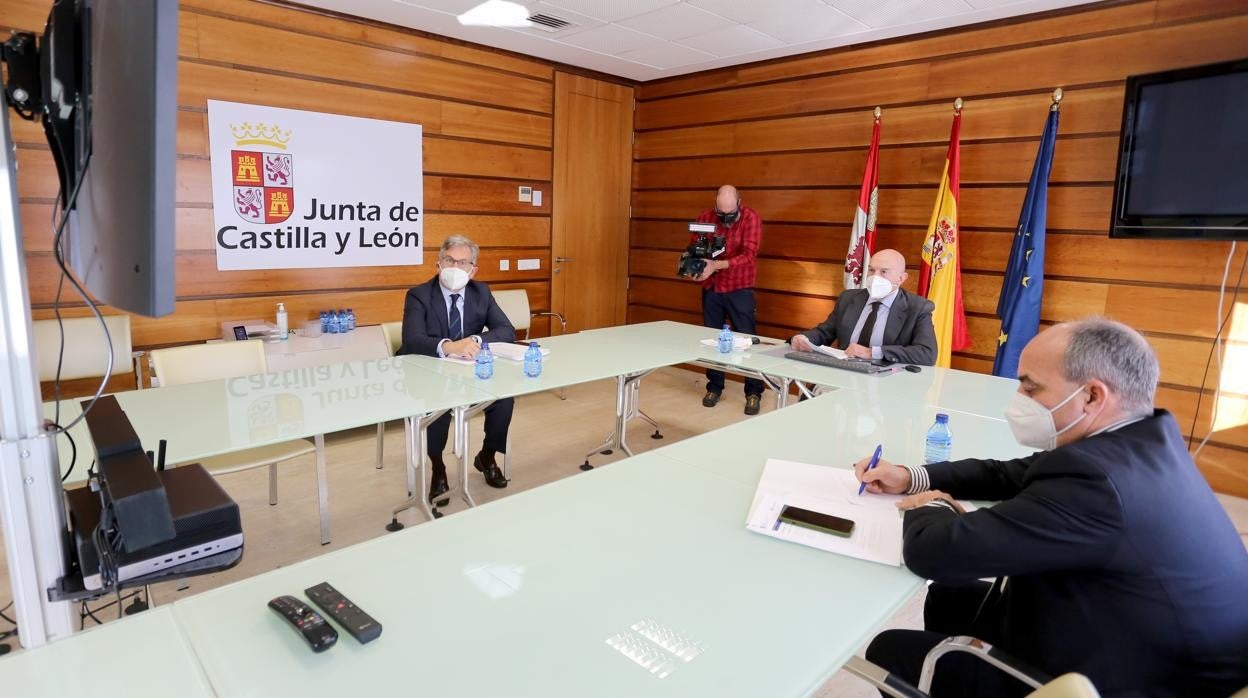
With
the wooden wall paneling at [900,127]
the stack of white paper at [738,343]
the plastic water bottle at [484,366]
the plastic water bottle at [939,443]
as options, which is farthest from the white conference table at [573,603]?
the wooden wall paneling at [900,127]

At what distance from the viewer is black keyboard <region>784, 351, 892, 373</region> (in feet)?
10.6

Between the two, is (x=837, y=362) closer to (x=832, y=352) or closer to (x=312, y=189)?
(x=832, y=352)

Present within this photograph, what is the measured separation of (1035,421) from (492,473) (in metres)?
2.76

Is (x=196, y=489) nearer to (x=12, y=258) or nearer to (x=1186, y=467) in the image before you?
(x=12, y=258)

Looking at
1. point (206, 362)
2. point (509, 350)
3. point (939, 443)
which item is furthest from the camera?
point (509, 350)

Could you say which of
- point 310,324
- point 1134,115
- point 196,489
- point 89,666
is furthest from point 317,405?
point 1134,115

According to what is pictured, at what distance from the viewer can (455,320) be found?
11.7 feet

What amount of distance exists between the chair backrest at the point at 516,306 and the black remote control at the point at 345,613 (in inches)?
167

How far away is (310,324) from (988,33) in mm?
4744

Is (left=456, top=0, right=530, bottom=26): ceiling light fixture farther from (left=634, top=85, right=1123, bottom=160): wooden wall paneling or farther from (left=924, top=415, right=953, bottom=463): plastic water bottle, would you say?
(left=924, top=415, right=953, bottom=463): plastic water bottle

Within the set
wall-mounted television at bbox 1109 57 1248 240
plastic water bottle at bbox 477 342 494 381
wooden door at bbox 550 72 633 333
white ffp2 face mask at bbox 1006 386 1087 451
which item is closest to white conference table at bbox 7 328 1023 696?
white ffp2 face mask at bbox 1006 386 1087 451

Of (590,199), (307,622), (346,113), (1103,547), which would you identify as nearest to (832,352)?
(1103,547)

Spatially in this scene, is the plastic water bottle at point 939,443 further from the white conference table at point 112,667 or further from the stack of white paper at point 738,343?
the white conference table at point 112,667

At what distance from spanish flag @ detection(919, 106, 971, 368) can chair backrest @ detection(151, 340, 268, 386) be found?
3979mm
